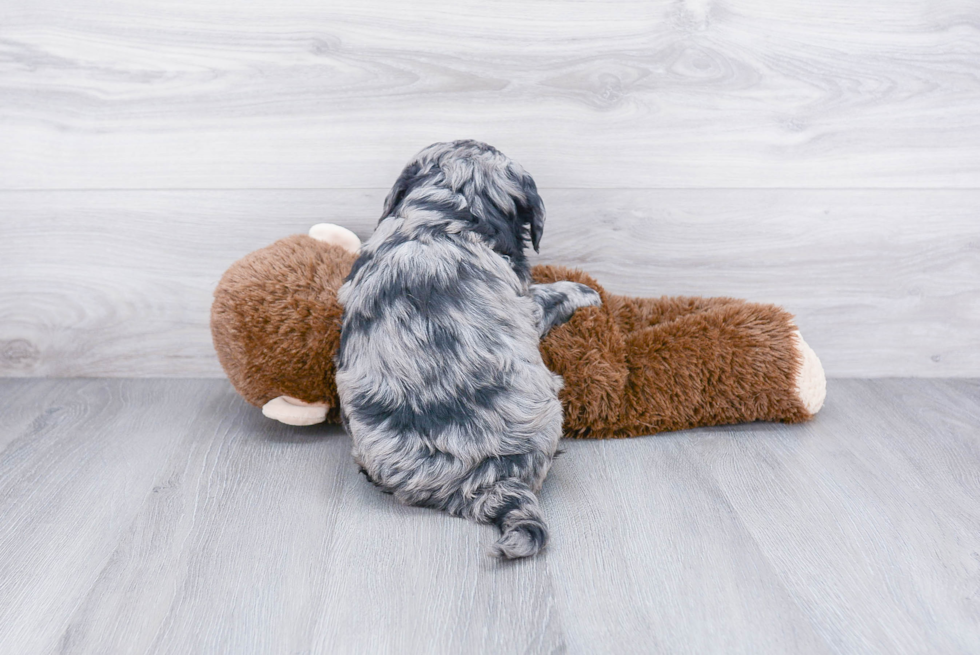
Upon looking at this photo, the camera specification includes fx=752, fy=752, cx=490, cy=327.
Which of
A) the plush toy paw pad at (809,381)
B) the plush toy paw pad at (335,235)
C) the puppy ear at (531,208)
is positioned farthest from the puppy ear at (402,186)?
the plush toy paw pad at (809,381)

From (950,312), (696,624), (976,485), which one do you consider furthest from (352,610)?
(950,312)

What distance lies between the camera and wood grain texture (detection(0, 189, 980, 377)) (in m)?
2.11

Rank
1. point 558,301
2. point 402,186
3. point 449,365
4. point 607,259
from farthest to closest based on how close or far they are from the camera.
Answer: point 607,259 < point 558,301 < point 402,186 < point 449,365

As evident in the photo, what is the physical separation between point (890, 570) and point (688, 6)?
142 cm

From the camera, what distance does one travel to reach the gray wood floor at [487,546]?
4.17 ft

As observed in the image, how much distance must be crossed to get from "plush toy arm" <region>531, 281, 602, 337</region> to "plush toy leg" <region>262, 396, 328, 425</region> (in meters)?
0.60

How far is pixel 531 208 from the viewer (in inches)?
68.7

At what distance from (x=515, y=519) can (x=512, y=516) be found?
0.5 inches

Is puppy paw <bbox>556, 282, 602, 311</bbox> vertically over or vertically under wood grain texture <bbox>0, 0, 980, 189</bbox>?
under

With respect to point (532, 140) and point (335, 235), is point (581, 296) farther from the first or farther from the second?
point (335, 235)

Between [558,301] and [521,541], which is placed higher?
[558,301]

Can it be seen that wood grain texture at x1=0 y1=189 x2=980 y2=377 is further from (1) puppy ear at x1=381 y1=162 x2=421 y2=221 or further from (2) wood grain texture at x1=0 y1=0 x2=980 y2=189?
(1) puppy ear at x1=381 y1=162 x2=421 y2=221

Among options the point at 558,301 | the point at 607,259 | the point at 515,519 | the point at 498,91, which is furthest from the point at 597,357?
the point at 498,91

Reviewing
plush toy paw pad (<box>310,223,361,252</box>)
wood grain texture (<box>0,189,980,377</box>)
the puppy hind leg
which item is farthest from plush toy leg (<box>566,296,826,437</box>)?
plush toy paw pad (<box>310,223,361,252</box>)
